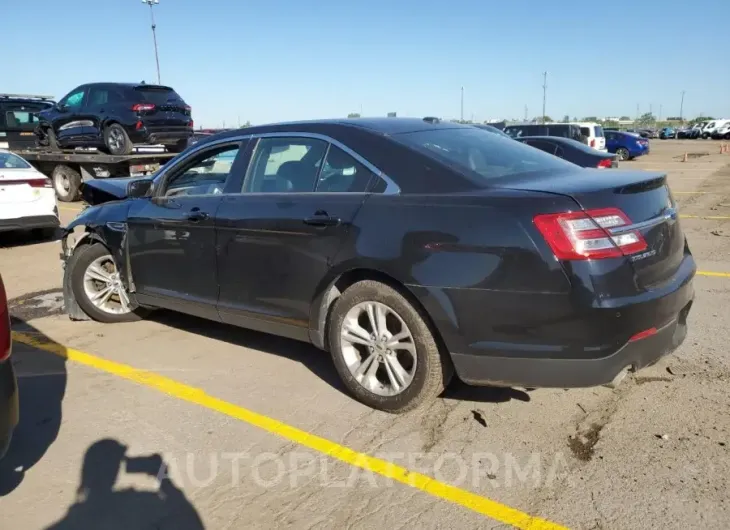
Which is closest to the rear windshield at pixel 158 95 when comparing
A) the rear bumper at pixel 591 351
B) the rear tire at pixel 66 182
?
the rear tire at pixel 66 182

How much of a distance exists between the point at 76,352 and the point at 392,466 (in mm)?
2939

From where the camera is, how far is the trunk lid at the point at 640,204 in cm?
306

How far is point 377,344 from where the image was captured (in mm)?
3605

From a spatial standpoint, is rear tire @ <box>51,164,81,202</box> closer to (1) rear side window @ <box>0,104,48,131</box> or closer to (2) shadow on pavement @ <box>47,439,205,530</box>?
(1) rear side window @ <box>0,104,48,131</box>

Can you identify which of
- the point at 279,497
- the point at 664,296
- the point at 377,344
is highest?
the point at 664,296

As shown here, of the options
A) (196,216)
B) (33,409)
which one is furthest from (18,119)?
(33,409)

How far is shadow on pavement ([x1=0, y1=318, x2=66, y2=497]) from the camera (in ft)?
10.6

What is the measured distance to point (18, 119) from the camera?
16.9 m

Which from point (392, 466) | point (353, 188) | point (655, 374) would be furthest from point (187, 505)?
point (655, 374)

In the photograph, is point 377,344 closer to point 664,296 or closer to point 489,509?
point 489,509

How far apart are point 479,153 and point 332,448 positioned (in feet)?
6.28

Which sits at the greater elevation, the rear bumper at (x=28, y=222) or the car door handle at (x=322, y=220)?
the car door handle at (x=322, y=220)

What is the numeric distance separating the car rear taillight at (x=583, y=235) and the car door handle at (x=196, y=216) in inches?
93.5

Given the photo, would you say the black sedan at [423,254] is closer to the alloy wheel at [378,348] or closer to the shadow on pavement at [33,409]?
the alloy wheel at [378,348]
